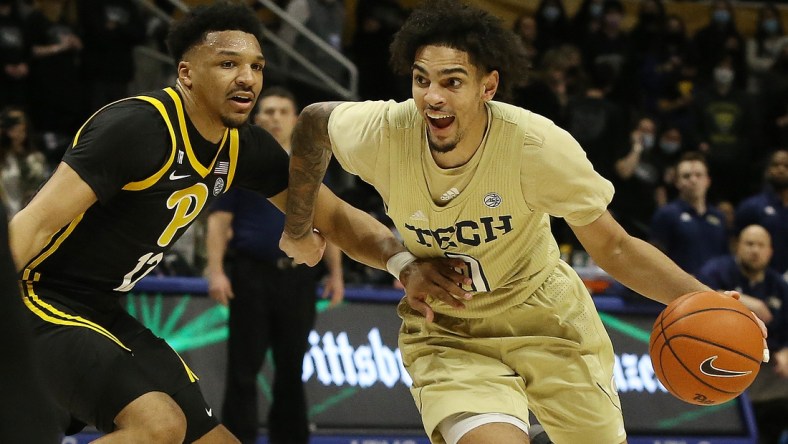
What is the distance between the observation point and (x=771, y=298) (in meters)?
8.81

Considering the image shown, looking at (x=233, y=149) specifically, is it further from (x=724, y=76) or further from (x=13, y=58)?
(x=724, y=76)

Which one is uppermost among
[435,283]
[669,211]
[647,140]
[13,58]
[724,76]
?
[435,283]

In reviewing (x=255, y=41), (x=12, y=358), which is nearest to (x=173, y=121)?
(x=255, y=41)

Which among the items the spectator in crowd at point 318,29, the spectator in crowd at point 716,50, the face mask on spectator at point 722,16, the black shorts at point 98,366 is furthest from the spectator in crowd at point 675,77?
the black shorts at point 98,366

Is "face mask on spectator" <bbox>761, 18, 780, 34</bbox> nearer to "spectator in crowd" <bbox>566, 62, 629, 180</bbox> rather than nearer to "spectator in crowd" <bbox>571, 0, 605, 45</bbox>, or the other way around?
"spectator in crowd" <bbox>571, 0, 605, 45</bbox>

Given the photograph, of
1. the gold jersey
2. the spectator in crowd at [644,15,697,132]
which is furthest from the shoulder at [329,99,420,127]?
the spectator in crowd at [644,15,697,132]

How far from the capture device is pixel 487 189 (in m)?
4.35

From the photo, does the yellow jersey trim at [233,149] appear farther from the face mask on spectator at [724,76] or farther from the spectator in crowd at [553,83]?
the face mask on spectator at [724,76]

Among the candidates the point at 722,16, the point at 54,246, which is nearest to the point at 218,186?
the point at 54,246

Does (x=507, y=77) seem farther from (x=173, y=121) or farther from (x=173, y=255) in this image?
(x=173, y=255)

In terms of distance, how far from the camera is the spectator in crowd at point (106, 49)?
10.8 metres

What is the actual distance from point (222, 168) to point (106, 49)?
651cm

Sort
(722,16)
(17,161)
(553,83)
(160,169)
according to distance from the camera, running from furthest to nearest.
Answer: (722,16) → (553,83) → (17,161) → (160,169)

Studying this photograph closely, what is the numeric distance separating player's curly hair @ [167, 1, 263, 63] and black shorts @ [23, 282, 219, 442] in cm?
111
